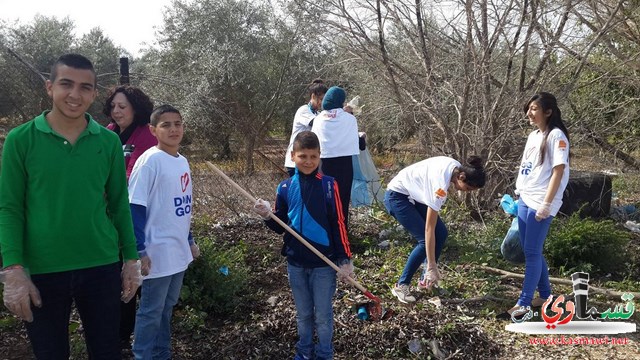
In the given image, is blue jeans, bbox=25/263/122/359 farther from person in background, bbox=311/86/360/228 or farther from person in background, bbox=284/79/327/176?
person in background, bbox=284/79/327/176

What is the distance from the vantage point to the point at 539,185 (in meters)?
3.85

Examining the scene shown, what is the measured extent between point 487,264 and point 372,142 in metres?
3.01

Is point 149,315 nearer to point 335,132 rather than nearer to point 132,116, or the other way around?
point 132,116

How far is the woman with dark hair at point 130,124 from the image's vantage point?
3238 mm

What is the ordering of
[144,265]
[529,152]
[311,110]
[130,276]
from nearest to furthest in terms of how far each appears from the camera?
[130,276] < [144,265] < [529,152] < [311,110]

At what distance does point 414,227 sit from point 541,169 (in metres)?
1.04

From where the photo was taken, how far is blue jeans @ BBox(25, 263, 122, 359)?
2.14 meters

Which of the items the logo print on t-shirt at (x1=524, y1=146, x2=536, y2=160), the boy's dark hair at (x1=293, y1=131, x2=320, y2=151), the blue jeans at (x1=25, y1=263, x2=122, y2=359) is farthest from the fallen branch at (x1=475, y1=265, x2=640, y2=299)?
the blue jeans at (x1=25, y1=263, x2=122, y2=359)

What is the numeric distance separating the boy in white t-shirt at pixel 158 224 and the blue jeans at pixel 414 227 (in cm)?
192

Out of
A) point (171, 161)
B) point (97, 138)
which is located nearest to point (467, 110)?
point (171, 161)

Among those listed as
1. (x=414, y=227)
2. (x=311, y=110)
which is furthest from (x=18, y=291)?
(x=311, y=110)

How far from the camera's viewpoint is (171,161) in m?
2.82

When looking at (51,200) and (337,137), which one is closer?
(51,200)

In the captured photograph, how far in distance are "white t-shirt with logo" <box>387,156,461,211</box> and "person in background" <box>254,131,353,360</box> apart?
3.46ft
